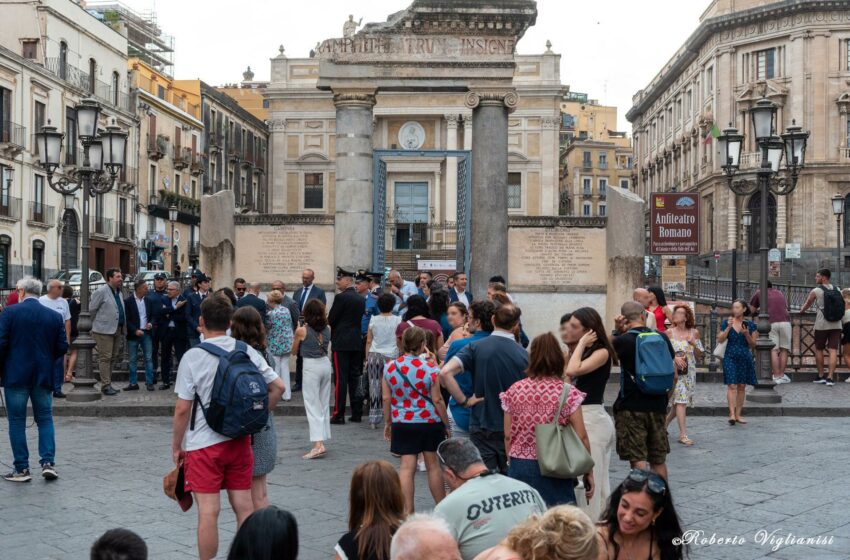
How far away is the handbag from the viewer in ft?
19.7

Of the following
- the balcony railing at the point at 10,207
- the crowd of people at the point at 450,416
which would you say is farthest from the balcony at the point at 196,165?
the crowd of people at the point at 450,416

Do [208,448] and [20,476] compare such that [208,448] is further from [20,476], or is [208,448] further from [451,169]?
[451,169]

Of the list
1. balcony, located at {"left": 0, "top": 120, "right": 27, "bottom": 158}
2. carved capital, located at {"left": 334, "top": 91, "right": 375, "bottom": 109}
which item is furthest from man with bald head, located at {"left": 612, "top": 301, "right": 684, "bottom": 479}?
balcony, located at {"left": 0, "top": 120, "right": 27, "bottom": 158}

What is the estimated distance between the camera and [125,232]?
51469mm

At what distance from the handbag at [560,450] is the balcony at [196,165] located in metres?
56.1

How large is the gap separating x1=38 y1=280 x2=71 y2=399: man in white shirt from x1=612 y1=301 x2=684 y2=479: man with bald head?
509 cm

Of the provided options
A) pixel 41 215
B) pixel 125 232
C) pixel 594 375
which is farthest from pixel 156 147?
pixel 594 375

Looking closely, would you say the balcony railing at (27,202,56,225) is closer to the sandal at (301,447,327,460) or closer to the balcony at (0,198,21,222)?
the balcony at (0,198,21,222)

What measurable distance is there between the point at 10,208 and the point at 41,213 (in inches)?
89.9

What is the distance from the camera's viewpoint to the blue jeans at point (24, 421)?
8992 mm

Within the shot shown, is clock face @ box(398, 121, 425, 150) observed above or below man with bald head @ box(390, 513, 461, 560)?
above

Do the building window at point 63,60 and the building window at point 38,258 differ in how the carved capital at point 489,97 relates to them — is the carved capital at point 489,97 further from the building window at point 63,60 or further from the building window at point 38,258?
the building window at point 63,60

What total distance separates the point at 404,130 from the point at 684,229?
3219 centimetres

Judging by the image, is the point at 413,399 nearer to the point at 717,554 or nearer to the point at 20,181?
the point at 717,554
